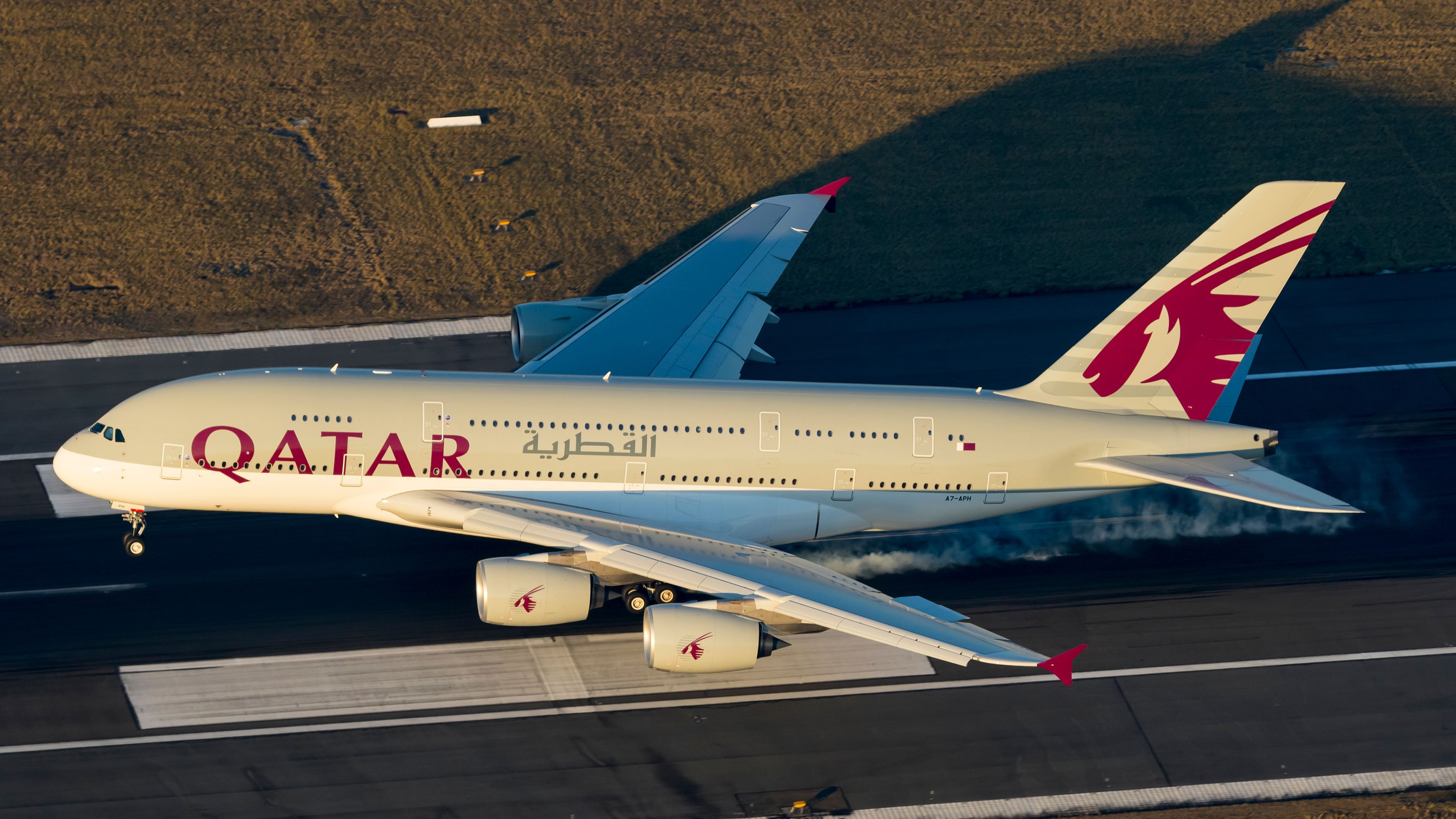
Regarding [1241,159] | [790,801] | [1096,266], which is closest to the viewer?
[790,801]

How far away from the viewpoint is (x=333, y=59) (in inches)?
1987

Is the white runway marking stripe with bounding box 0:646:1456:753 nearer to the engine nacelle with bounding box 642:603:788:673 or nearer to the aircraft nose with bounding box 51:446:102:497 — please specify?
the engine nacelle with bounding box 642:603:788:673

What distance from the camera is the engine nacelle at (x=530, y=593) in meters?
29.3

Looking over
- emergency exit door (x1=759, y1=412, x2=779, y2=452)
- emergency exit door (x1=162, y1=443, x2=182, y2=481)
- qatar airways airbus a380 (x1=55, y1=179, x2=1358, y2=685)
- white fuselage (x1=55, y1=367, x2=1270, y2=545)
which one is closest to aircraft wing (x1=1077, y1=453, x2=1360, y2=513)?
qatar airways airbus a380 (x1=55, y1=179, x2=1358, y2=685)

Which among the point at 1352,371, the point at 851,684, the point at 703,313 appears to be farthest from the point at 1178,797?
the point at 1352,371

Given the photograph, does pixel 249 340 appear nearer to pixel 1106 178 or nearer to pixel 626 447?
pixel 626 447

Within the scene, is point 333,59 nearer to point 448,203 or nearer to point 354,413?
point 448,203

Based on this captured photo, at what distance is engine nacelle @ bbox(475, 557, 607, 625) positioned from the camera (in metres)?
29.3

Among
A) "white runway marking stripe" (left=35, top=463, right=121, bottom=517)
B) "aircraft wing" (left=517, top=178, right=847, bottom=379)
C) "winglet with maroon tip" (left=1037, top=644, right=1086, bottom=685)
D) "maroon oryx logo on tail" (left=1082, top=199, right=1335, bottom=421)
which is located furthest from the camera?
"aircraft wing" (left=517, top=178, right=847, bottom=379)

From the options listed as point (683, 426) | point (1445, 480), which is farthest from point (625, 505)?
point (1445, 480)

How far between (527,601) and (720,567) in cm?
450

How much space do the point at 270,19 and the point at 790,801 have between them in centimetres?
3909

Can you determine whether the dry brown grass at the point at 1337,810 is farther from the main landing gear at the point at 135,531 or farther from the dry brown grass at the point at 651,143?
the main landing gear at the point at 135,531

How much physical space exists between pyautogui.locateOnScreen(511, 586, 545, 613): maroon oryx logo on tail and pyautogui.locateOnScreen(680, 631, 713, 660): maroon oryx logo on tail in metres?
3.60
